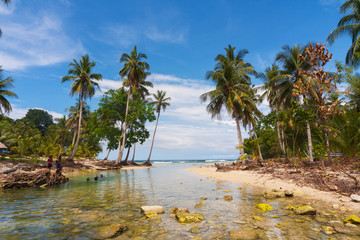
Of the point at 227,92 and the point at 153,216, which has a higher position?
the point at 227,92

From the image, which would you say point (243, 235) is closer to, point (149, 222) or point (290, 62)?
point (149, 222)

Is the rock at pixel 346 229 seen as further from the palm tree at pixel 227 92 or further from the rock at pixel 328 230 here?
the palm tree at pixel 227 92

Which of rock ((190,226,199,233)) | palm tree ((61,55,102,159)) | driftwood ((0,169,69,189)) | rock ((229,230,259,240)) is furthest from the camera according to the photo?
palm tree ((61,55,102,159))

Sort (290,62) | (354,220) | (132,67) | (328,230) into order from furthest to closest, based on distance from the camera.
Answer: (132,67) < (290,62) < (354,220) < (328,230)

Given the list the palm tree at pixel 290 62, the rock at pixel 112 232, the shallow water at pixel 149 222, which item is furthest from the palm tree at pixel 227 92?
the rock at pixel 112 232

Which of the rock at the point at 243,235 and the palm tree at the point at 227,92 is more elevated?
the palm tree at the point at 227,92

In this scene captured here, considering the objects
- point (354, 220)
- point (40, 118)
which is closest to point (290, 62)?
point (354, 220)

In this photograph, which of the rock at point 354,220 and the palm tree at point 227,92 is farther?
the palm tree at point 227,92

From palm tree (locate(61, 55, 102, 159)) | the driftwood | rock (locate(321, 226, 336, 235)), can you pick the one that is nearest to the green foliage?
palm tree (locate(61, 55, 102, 159))

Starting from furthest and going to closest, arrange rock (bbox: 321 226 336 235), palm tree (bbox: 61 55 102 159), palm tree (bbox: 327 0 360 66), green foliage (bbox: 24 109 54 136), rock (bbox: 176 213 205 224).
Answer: green foliage (bbox: 24 109 54 136)
palm tree (bbox: 61 55 102 159)
palm tree (bbox: 327 0 360 66)
rock (bbox: 176 213 205 224)
rock (bbox: 321 226 336 235)

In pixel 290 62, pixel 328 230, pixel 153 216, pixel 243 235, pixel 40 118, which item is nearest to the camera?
pixel 243 235

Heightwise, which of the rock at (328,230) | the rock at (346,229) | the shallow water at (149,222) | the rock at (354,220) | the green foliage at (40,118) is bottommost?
the shallow water at (149,222)

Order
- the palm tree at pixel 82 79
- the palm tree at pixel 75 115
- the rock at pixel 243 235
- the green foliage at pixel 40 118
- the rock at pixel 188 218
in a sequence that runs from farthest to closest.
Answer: the green foliage at pixel 40 118 < the palm tree at pixel 75 115 < the palm tree at pixel 82 79 < the rock at pixel 188 218 < the rock at pixel 243 235

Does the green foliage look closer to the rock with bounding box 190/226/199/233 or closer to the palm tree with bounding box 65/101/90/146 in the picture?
the palm tree with bounding box 65/101/90/146
